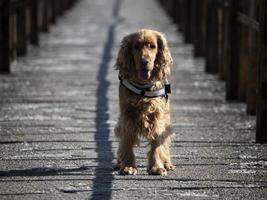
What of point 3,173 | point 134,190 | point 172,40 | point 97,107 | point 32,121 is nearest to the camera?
point 134,190

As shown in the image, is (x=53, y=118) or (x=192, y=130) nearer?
(x=192, y=130)

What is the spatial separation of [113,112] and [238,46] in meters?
2.08

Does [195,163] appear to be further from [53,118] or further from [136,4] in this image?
[136,4]

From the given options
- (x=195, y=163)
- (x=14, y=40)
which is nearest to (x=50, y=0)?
(x=14, y=40)

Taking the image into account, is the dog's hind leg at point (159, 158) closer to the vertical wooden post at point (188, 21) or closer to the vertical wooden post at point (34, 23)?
the vertical wooden post at point (34, 23)

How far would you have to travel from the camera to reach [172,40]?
79.8ft

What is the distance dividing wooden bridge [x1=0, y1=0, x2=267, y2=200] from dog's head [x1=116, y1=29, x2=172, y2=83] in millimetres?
813

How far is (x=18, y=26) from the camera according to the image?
2030 cm

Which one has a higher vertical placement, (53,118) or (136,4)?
(53,118)

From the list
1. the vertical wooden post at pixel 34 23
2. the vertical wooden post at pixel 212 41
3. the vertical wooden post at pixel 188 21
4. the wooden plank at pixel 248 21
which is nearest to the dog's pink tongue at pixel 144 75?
the wooden plank at pixel 248 21

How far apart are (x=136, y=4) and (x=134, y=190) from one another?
108ft

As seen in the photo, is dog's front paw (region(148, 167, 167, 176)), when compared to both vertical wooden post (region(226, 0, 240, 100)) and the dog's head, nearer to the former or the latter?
the dog's head

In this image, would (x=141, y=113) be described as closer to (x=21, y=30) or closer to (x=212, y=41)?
(x=212, y=41)

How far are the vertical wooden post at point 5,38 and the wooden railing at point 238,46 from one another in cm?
329
